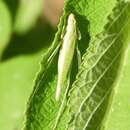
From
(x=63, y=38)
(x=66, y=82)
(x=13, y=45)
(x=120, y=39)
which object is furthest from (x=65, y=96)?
(x=13, y=45)

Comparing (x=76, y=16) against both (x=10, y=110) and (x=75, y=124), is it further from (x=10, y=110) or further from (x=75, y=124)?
(x=10, y=110)

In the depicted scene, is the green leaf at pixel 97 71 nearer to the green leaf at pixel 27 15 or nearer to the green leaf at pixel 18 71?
the green leaf at pixel 18 71

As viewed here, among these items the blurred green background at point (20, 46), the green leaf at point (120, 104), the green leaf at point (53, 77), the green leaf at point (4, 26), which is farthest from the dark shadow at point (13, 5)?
the green leaf at point (120, 104)

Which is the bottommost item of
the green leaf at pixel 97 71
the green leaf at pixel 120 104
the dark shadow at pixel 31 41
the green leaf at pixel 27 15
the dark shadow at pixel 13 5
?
the green leaf at pixel 120 104

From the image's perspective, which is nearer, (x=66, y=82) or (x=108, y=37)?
(x=108, y=37)

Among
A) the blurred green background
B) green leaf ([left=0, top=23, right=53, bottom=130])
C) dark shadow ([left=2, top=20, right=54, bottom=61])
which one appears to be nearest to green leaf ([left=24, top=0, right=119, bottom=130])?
green leaf ([left=0, top=23, right=53, bottom=130])
